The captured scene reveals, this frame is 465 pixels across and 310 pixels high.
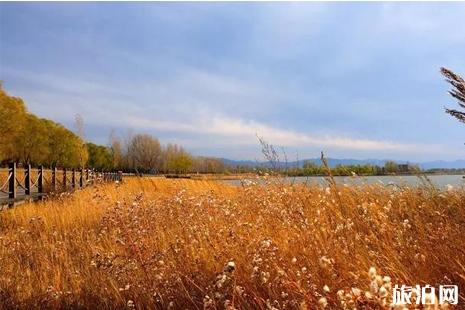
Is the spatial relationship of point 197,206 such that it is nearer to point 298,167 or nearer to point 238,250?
point 298,167

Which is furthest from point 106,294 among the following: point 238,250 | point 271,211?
point 271,211

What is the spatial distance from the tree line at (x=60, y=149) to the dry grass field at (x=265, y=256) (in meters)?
2.72

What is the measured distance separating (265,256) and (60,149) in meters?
64.3

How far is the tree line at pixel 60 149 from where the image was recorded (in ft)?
117

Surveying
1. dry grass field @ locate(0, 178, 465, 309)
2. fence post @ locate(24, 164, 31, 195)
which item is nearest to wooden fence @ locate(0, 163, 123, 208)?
fence post @ locate(24, 164, 31, 195)

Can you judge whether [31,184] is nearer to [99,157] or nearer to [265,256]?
[265,256]

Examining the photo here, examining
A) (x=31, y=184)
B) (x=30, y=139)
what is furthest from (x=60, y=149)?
(x=31, y=184)

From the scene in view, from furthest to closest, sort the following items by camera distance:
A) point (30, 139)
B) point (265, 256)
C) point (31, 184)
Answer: point (30, 139) → point (31, 184) → point (265, 256)

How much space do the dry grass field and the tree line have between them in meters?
2.72

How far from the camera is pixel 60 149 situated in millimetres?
62938

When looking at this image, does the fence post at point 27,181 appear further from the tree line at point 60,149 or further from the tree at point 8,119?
the tree at point 8,119

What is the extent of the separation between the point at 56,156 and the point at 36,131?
23.2ft

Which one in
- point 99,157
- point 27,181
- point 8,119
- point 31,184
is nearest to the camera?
point 27,181

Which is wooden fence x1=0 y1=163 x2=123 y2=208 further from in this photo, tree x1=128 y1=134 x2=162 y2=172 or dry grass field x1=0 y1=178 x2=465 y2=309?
tree x1=128 y1=134 x2=162 y2=172
